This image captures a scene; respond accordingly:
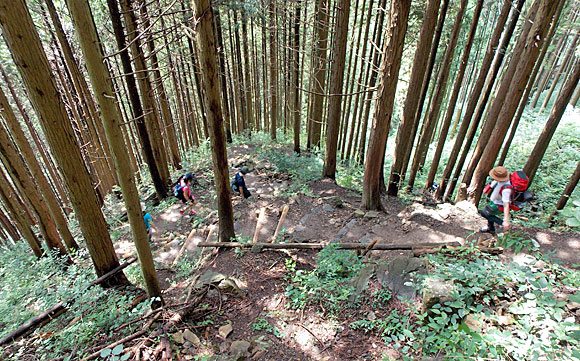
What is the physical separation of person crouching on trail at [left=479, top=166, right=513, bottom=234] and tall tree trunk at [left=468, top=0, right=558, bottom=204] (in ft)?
7.94

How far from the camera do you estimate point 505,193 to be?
487 cm

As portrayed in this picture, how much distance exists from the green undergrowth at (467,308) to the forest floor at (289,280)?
4 centimetres

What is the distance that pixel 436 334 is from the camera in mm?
2977

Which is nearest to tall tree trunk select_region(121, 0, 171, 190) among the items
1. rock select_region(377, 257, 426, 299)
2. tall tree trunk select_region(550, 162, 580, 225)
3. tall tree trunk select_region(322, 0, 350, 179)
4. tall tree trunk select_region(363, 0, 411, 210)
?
tall tree trunk select_region(322, 0, 350, 179)

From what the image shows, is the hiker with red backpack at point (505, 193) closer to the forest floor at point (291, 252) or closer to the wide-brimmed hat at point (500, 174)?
the wide-brimmed hat at point (500, 174)

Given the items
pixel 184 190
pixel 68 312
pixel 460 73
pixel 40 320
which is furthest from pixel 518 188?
pixel 184 190

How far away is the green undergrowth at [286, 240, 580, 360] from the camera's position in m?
2.15

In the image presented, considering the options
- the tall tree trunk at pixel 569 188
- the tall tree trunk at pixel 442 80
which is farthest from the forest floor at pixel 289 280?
the tall tree trunk at pixel 442 80

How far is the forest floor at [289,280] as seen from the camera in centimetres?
349

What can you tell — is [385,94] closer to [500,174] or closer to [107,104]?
[500,174]

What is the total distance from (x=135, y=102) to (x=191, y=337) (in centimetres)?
750

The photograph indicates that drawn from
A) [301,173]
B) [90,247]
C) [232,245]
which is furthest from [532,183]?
[90,247]

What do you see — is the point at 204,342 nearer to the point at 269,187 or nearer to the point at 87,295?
the point at 87,295

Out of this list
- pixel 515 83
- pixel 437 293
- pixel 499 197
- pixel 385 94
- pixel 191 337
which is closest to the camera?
pixel 437 293
